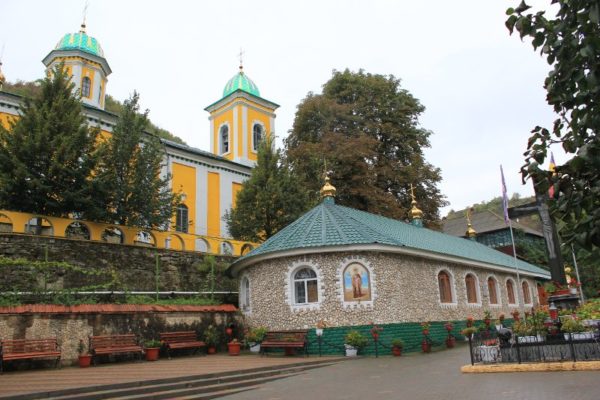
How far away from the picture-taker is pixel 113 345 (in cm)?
1453

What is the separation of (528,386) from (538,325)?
15.6 feet

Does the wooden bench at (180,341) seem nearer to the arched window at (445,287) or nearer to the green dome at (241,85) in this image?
the arched window at (445,287)

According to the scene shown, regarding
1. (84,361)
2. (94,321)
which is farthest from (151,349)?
(84,361)

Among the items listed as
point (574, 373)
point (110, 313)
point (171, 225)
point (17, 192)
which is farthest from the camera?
point (171, 225)

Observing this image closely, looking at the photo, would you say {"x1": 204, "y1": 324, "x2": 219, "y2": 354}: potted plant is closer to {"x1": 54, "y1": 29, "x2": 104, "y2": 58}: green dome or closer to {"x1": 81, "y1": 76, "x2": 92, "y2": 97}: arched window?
{"x1": 81, "y1": 76, "x2": 92, "y2": 97}: arched window

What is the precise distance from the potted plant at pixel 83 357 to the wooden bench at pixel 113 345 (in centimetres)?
19

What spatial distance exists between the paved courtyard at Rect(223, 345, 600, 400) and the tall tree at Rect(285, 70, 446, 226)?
18.2 metres

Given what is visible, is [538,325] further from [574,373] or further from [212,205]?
[212,205]

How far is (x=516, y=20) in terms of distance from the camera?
378 centimetres

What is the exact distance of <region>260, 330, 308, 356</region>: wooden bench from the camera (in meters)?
16.2

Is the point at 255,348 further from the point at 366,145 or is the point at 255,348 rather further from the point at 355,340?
the point at 366,145

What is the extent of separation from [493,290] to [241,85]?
25.1m

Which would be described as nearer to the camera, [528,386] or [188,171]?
[528,386]

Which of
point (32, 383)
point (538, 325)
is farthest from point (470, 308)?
point (32, 383)
